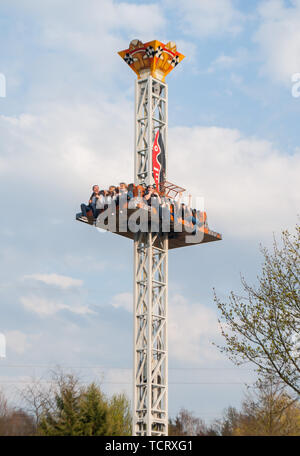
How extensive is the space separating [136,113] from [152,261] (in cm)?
732

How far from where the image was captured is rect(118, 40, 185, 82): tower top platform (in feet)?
113

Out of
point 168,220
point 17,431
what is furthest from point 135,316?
point 17,431

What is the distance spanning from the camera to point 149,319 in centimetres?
3102

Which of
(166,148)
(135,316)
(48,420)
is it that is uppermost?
(166,148)

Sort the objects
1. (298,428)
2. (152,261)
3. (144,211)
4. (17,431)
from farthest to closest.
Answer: (17,431) < (298,428) < (152,261) < (144,211)

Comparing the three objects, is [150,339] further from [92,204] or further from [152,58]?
[152,58]

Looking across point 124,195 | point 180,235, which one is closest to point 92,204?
point 124,195

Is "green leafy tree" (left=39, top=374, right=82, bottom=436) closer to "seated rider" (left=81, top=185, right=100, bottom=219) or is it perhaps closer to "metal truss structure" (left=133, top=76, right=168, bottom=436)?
"metal truss structure" (left=133, top=76, right=168, bottom=436)

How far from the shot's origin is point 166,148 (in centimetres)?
3444

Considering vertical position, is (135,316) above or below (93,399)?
above

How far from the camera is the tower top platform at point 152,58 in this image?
3431cm
